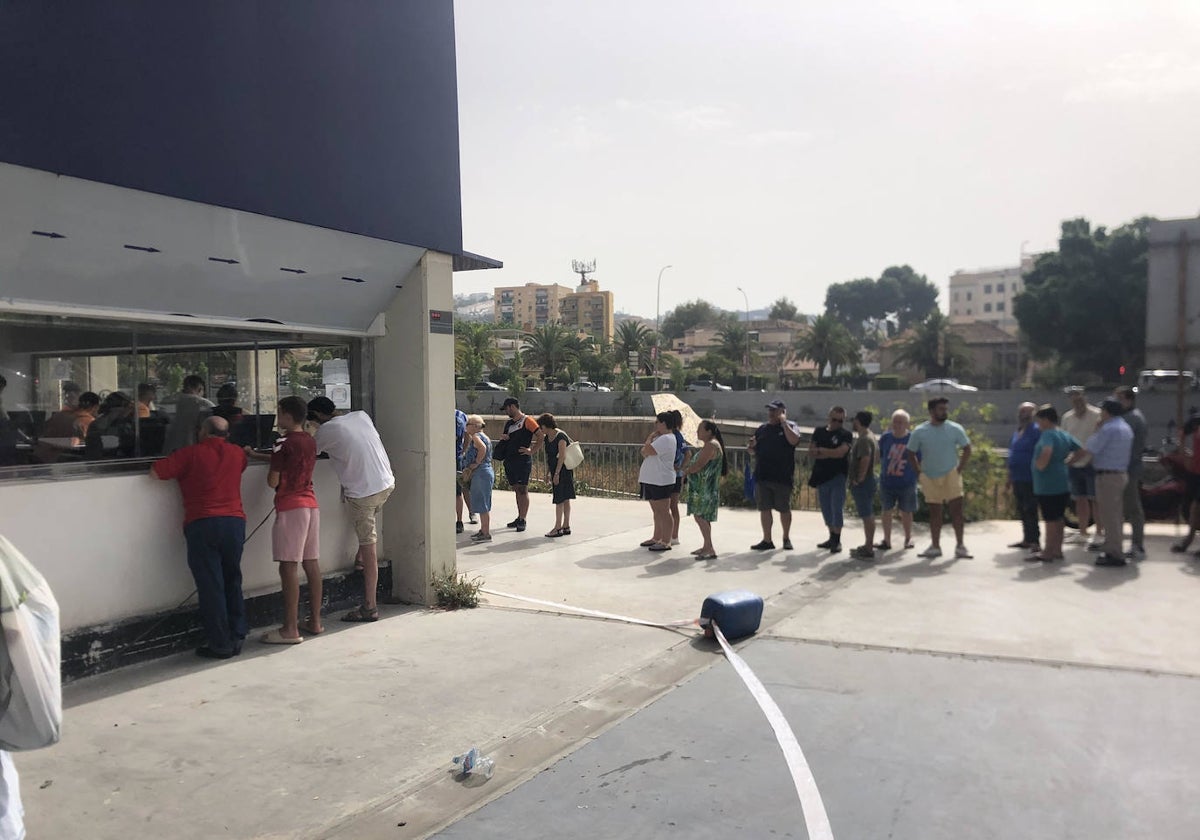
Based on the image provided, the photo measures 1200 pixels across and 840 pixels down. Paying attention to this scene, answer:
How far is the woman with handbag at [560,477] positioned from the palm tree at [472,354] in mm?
24815

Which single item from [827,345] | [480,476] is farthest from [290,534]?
[827,345]

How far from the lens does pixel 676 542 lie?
11422 mm

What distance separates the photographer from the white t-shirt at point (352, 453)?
731 centimetres

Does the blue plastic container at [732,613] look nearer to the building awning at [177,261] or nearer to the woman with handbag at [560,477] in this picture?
the building awning at [177,261]

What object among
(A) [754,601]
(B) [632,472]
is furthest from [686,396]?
(A) [754,601]

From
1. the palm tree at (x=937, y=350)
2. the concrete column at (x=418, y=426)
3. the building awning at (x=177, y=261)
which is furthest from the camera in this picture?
the palm tree at (x=937, y=350)

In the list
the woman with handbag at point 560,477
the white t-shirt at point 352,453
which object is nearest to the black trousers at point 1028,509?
the woman with handbag at point 560,477

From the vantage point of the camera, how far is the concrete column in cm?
795

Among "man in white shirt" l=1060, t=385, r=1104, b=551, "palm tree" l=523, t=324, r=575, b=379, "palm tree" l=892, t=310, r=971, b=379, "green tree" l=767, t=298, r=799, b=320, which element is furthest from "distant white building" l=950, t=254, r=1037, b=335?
"man in white shirt" l=1060, t=385, r=1104, b=551

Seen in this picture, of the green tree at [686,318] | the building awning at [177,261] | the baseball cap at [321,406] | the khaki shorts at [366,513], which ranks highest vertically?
the green tree at [686,318]

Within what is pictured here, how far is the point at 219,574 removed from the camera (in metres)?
6.30

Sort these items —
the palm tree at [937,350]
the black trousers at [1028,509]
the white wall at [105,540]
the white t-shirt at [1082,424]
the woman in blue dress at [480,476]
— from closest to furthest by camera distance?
the white wall at [105,540] → the black trousers at [1028,509] → the white t-shirt at [1082,424] → the woman in blue dress at [480,476] → the palm tree at [937,350]

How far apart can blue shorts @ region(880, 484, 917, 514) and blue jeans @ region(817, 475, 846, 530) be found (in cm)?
47

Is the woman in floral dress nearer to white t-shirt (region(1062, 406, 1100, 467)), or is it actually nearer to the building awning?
the building awning
